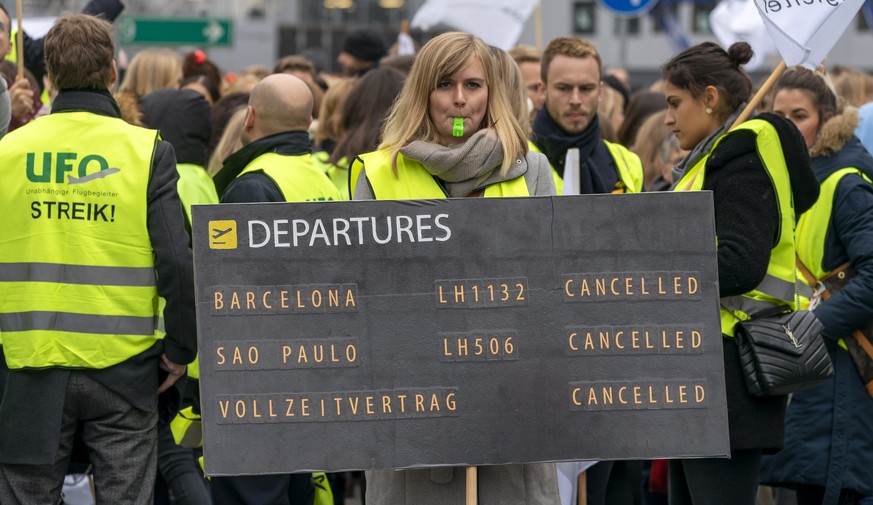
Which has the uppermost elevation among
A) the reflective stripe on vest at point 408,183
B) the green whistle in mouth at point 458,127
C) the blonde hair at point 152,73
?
the blonde hair at point 152,73

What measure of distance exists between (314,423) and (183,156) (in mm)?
3238

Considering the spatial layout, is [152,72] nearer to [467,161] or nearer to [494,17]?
[494,17]

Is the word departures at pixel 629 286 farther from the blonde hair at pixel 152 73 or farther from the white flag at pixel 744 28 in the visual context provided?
the white flag at pixel 744 28

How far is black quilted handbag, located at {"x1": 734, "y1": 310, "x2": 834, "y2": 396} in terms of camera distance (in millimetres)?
4543

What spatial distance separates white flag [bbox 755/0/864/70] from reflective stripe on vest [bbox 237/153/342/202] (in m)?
1.92

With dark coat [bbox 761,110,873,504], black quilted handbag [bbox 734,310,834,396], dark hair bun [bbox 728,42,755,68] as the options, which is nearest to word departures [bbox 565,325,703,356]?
black quilted handbag [bbox 734,310,834,396]

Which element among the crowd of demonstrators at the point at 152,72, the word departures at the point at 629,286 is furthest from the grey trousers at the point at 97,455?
the crowd of demonstrators at the point at 152,72

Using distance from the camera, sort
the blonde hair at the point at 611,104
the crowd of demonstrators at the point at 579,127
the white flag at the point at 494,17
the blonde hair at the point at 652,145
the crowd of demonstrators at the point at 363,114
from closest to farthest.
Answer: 1. the crowd of demonstrators at the point at 579,127
2. the crowd of demonstrators at the point at 363,114
3. the blonde hair at the point at 652,145
4. the blonde hair at the point at 611,104
5. the white flag at the point at 494,17

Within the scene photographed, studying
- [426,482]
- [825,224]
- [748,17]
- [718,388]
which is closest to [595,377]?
[718,388]

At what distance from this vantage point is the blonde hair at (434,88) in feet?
14.0

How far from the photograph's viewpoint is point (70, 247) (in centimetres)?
477

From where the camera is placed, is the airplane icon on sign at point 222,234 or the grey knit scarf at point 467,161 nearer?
the airplane icon on sign at point 222,234

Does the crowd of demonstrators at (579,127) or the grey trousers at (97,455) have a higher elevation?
the crowd of demonstrators at (579,127)

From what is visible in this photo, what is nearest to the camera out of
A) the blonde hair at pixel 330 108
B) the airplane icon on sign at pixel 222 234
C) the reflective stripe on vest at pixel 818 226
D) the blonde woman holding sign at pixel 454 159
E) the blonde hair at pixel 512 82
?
the airplane icon on sign at pixel 222 234
